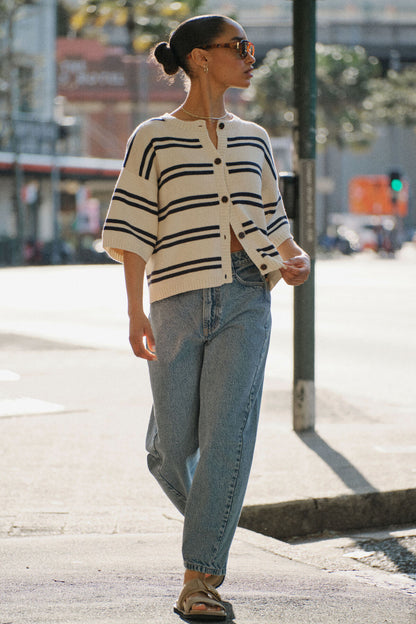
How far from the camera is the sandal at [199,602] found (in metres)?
3.41

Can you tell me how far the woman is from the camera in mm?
3398

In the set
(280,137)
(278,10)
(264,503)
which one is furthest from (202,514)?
(278,10)

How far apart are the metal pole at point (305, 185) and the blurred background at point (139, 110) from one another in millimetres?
17710

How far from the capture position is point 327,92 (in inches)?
2391

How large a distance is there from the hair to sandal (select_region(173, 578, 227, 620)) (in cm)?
156

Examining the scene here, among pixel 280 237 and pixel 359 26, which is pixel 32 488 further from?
pixel 359 26

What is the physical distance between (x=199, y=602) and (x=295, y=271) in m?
1.04

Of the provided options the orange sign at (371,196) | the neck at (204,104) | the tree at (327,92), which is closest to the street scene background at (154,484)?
the neck at (204,104)

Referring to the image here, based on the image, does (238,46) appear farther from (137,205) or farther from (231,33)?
(137,205)

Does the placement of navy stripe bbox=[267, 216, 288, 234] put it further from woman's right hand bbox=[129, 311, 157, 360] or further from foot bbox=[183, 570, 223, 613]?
foot bbox=[183, 570, 223, 613]

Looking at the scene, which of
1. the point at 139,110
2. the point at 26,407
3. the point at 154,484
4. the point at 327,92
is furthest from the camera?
the point at 139,110

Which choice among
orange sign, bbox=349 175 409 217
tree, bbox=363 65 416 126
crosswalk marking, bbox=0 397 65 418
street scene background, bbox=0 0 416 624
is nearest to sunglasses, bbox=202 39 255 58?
street scene background, bbox=0 0 416 624

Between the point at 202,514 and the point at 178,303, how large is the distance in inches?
25.1

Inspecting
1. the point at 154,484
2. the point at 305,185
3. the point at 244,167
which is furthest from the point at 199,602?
the point at 305,185
